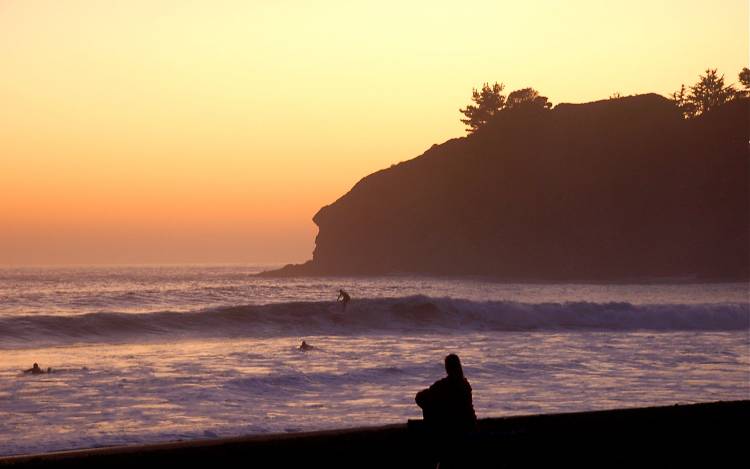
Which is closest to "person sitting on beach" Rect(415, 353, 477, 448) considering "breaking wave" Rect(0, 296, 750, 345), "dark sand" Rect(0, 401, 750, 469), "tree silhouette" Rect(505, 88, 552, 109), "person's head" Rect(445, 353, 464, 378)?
"person's head" Rect(445, 353, 464, 378)

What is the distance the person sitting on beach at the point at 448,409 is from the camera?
20.3ft

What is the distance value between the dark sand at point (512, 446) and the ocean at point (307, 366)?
18.1 feet

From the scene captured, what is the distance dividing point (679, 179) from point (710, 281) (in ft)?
66.1

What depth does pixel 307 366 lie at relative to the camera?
2167cm

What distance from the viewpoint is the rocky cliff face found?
10744cm

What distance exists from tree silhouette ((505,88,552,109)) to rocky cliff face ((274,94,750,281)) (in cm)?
243

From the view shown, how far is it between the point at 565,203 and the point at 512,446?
4428 inches

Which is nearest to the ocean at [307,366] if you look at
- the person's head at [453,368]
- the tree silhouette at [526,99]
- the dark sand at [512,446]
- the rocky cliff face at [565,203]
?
the dark sand at [512,446]

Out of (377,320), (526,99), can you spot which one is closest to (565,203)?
(526,99)

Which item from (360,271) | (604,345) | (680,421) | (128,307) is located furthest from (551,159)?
(680,421)

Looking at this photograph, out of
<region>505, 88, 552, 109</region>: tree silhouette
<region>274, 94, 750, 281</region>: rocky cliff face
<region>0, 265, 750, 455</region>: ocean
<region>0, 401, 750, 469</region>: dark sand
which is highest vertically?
<region>505, 88, 552, 109</region>: tree silhouette

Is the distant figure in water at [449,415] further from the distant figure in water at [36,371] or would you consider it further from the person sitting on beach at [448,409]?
the distant figure in water at [36,371]

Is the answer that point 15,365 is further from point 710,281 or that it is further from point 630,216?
point 630,216

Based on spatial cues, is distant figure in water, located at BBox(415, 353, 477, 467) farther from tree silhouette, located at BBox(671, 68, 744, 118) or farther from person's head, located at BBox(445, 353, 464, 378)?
tree silhouette, located at BBox(671, 68, 744, 118)
